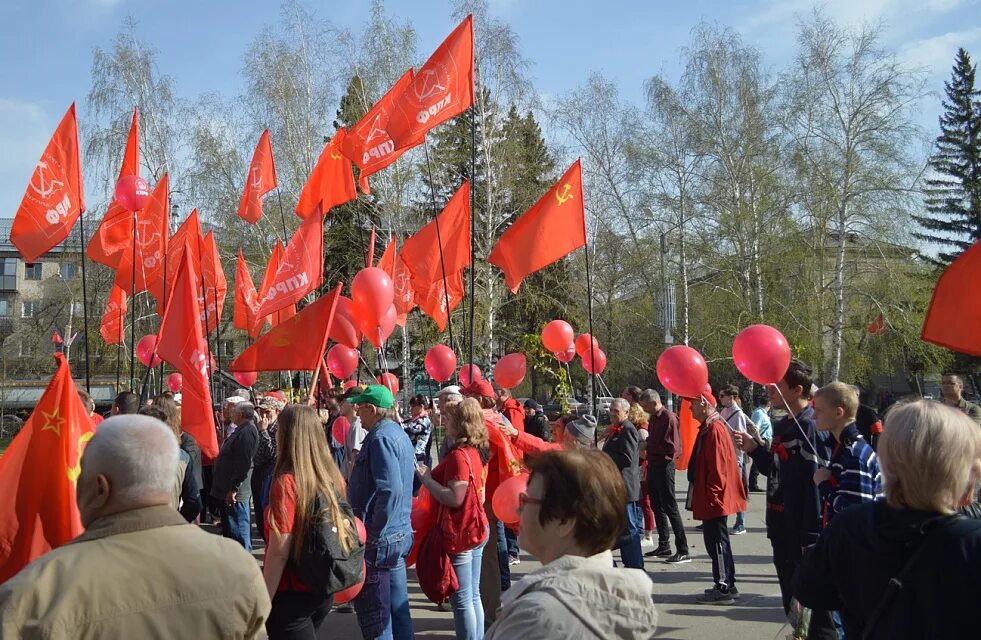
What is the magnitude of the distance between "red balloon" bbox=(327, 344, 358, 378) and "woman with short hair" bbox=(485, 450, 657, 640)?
35.6 feet

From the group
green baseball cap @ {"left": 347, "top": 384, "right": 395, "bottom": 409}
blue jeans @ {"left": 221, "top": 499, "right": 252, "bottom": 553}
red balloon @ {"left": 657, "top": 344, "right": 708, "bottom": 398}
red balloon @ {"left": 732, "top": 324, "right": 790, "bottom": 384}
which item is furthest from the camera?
blue jeans @ {"left": 221, "top": 499, "right": 252, "bottom": 553}

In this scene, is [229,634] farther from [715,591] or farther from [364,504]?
[715,591]

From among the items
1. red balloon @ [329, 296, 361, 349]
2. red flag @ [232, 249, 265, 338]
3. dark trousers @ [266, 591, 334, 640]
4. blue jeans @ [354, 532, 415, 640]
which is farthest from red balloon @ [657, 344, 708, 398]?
red flag @ [232, 249, 265, 338]

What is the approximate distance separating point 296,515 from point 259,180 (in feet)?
37.3

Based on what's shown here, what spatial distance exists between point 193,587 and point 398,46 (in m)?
26.2

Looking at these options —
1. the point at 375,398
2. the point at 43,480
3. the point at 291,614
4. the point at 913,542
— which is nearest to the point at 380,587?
the point at 291,614

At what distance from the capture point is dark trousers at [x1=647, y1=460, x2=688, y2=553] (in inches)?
339

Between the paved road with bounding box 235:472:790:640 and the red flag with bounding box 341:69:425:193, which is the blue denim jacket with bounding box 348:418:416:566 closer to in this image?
the paved road with bounding box 235:472:790:640

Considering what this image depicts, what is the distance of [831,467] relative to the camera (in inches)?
187

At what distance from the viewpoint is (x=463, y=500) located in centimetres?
522

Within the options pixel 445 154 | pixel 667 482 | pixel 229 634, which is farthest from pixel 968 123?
pixel 229 634

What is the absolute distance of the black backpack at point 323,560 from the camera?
376cm

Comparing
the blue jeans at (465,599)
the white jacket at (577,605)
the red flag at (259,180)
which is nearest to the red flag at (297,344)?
the blue jeans at (465,599)

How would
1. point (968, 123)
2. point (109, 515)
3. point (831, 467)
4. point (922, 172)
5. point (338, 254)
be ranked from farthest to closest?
1. point (968, 123)
2. point (338, 254)
3. point (922, 172)
4. point (831, 467)
5. point (109, 515)
